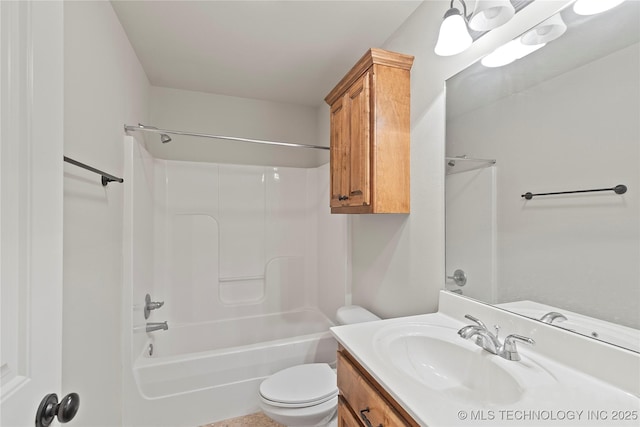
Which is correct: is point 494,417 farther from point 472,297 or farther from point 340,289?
point 340,289

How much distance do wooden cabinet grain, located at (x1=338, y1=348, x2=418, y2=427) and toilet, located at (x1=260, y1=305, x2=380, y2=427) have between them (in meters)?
0.44

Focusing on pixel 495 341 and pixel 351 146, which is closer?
pixel 495 341

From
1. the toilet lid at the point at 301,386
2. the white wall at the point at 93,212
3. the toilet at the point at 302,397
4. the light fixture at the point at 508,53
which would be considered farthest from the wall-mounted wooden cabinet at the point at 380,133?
the white wall at the point at 93,212

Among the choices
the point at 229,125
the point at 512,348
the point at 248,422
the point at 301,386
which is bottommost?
the point at 248,422

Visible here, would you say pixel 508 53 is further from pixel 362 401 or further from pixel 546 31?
pixel 362 401

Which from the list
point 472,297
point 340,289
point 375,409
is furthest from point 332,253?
point 375,409

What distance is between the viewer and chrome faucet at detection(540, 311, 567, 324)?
3.00ft

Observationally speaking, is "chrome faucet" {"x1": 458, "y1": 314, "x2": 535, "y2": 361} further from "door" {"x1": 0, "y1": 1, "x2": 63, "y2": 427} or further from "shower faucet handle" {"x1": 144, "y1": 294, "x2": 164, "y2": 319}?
"shower faucet handle" {"x1": 144, "y1": 294, "x2": 164, "y2": 319}

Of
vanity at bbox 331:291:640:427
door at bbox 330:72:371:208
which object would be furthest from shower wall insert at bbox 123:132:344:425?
vanity at bbox 331:291:640:427

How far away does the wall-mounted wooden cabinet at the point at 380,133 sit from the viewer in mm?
1479

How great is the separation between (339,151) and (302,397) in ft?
4.68

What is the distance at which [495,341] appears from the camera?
94 centimetres

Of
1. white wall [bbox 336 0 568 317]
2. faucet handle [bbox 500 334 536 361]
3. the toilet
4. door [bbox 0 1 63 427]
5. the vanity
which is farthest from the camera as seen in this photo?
the toilet

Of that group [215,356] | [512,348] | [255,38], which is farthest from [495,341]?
[255,38]
